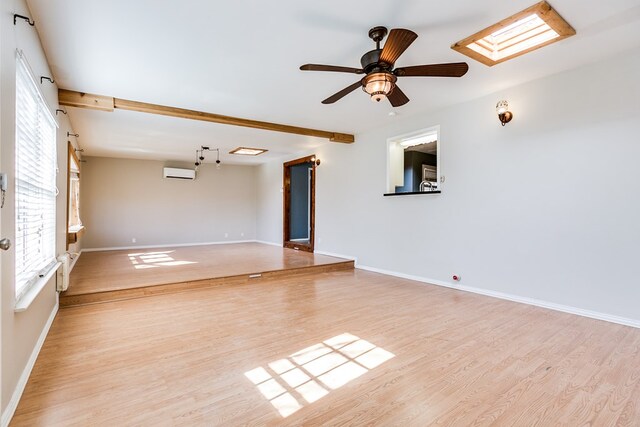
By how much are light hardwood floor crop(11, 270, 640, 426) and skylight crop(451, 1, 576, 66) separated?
2606mm

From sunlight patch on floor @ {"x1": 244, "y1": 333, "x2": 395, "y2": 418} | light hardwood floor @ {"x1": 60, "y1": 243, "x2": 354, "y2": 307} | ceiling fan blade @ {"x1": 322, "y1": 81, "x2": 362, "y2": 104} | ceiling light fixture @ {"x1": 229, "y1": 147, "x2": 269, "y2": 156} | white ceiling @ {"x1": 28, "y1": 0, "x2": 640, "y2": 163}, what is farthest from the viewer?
ceiling light fixture @ {"x1": 229, "y1": 147, "x2": 269, "y2": 156}

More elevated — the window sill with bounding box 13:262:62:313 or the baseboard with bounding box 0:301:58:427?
the window sill with bounding box 13:262:62:313

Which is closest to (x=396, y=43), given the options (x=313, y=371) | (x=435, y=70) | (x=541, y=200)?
(x=435, y=70)

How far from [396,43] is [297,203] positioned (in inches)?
275

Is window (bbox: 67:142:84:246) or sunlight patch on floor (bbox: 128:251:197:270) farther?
sunlight patch on floor (bbox: 128:251:197:270)

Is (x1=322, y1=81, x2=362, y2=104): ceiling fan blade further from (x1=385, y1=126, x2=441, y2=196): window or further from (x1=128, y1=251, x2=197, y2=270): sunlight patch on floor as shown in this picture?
(x1=128, y1=251, x2=197, y2=270): sunlight patch on floor

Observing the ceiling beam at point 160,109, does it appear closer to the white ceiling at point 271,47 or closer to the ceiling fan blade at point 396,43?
the white ceiling at point 271,47

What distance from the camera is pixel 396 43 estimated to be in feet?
7.56

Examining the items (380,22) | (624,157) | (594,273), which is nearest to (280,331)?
(380,22)

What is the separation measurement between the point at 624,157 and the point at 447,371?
9.21 feet

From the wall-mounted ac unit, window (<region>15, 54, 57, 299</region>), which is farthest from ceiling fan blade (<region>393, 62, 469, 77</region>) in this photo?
the wall-mounted ac unit

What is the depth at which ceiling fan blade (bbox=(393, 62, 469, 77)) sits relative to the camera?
2570mm

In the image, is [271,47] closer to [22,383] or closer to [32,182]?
[32,182]

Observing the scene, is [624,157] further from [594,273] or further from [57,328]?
[57,328]
